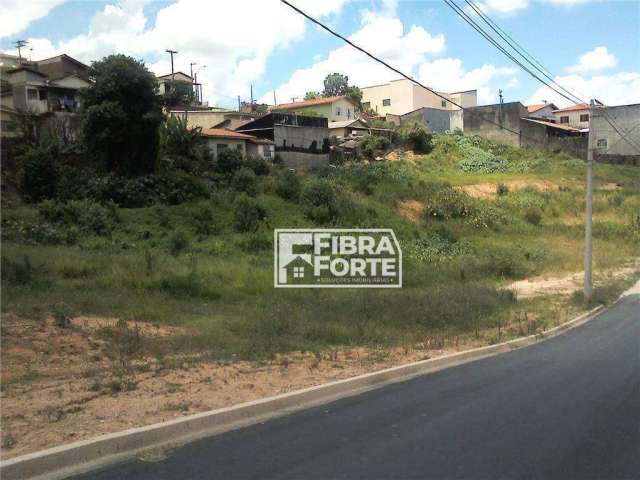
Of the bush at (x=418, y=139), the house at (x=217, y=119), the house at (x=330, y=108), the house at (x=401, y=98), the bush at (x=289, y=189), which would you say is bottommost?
the bush at (x=289, y=189)

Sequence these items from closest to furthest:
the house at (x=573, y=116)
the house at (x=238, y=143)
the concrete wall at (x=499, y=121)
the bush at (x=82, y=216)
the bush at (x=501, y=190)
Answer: the bush at (x=82, y=216)
the house at (x=238, y=143)
the bush at (x=501, y=190)
the concrete wall at (x=499, y=121)
the house at (x=573, y=116)

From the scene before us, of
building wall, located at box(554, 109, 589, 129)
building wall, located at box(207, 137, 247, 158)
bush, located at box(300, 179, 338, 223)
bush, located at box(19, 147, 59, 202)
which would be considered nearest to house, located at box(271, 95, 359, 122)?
building wall, located at box(207, 137, 247, 158)

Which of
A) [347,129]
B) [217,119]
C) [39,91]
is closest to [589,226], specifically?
[347,129]

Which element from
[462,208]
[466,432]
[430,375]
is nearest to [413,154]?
[462,208]

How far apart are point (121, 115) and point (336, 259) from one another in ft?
47.8

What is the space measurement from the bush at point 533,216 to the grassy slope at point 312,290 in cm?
53

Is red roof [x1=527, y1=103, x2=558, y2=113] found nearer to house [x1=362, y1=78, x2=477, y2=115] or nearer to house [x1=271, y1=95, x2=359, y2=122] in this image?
house [x1=362, y1=78, x2=477, y2=115]

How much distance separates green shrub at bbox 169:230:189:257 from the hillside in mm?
103

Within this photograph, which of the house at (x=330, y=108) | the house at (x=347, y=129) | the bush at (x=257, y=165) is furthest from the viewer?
the house at (x=330, y=108)

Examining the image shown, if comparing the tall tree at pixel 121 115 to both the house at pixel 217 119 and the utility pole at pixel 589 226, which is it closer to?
the house at pixel 217 119

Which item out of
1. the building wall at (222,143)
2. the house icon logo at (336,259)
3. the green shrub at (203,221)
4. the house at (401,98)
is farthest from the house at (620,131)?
Answer: the green shrub at (203,221)

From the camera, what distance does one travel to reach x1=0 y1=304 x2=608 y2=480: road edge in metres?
5.03

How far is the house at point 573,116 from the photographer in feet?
215

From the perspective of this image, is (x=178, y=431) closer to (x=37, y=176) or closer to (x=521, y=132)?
(x=37, y=176)
